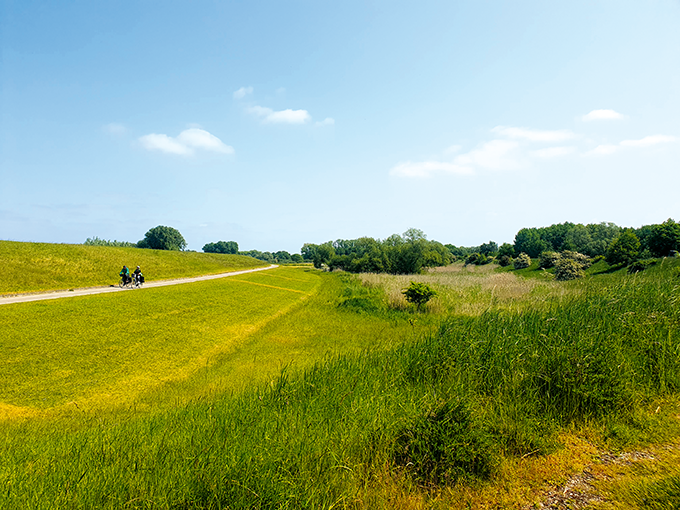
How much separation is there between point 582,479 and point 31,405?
839 cm

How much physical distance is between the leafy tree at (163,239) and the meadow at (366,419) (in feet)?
314

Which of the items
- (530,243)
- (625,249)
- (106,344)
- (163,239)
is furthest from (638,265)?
(163,239)

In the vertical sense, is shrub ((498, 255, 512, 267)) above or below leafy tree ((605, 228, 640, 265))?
below

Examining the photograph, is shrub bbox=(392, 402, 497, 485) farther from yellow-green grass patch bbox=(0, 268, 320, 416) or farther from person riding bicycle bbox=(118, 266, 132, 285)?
person riding bicycle bbox=(118, 266, 132, 285)

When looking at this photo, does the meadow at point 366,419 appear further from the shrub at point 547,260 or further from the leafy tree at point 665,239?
the shrub at point 547,260

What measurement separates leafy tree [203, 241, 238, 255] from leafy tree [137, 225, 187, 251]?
61.8 metres

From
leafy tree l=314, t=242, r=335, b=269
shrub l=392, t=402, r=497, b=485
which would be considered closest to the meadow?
shrub l=392, t=402, r=497, b=485

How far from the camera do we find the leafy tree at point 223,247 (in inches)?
6419

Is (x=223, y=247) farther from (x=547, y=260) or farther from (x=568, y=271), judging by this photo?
(x=568, y=271)

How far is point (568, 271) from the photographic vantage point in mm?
33875

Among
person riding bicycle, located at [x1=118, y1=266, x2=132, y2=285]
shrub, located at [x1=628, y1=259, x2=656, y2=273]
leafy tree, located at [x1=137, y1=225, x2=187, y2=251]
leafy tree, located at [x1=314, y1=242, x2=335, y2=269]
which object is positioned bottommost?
shrub, located at [x1=628, y1=259, x2=656, y2=273]

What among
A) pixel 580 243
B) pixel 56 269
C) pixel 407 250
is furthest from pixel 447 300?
pixel 580 243

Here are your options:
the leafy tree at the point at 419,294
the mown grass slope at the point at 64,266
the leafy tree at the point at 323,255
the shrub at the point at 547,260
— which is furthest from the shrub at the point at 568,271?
the leafy tree at the point at 323,255

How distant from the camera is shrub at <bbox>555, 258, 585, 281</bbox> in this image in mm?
33375
